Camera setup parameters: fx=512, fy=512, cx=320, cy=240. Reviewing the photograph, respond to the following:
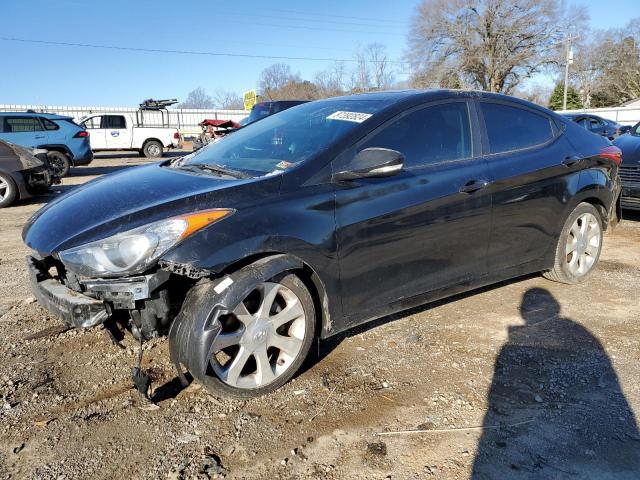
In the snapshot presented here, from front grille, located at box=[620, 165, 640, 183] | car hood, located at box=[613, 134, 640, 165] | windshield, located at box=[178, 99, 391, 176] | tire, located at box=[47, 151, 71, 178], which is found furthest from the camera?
tire, located at box=[47, 151, 71, 178]

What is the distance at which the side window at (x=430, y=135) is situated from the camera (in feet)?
10.7

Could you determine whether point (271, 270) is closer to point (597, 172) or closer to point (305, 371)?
point (305, 371)

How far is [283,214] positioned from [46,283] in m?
1.39

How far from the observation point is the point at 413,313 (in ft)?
12.9

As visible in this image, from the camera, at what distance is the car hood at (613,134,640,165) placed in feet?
22.1

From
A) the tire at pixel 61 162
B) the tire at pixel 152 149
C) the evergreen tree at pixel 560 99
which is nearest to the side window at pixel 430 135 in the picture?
the tire at pixel 61 162

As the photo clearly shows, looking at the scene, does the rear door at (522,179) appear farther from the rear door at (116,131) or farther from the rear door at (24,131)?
the rear door at (116,131)

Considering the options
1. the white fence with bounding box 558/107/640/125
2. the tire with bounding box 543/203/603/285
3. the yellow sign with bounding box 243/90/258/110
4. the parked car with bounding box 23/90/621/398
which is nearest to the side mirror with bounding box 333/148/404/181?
the parked car with bounding box 23/90/621/398

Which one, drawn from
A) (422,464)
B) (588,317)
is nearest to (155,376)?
(422,464)

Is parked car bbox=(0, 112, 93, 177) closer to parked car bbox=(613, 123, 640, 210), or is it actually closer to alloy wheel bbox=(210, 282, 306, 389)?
alloy wheel bbox=(210, 282, 306, 389)

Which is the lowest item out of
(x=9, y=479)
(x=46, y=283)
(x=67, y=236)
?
(x=9, y=479)

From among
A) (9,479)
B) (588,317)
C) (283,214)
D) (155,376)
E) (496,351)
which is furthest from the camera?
(588,317)

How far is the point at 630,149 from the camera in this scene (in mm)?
7000

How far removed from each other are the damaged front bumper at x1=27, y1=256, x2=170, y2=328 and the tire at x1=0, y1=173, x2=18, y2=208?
7.23 m
